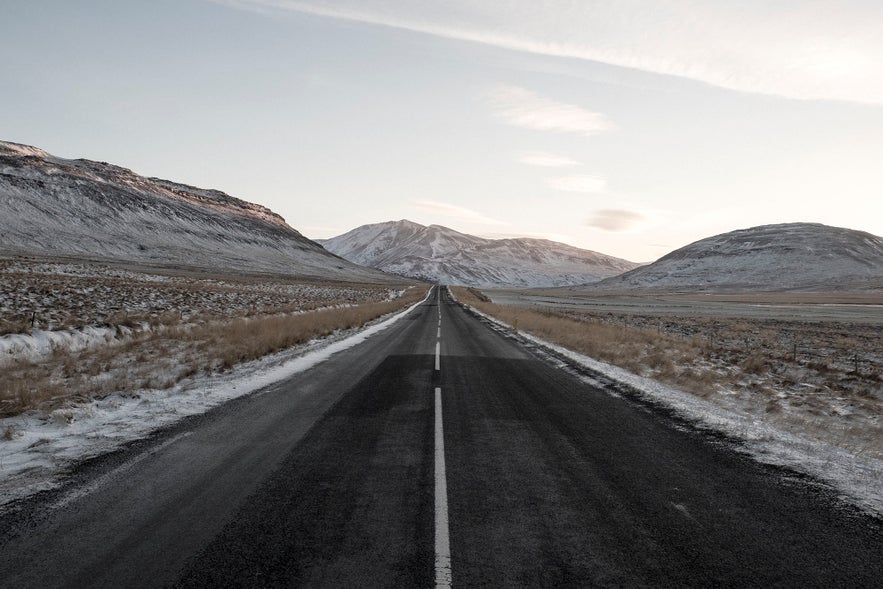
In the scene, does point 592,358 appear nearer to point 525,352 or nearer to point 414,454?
point 525,352

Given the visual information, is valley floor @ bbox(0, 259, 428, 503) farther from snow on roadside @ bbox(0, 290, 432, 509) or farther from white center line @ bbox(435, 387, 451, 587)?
white center line @ bbox(435, 387, 451, 587)

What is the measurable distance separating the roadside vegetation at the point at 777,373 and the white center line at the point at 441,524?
6.03m

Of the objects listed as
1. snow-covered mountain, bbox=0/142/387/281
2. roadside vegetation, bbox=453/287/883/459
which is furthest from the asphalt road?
snow-covered mountain, bbox=0/142/387/281

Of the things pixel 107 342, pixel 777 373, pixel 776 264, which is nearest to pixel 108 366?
pixel 107 342

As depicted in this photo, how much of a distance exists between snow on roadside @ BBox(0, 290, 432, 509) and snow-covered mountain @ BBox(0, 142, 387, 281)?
311 feet

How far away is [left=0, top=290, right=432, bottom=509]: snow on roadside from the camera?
488 cm

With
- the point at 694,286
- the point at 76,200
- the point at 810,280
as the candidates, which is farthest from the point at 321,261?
the point at 810,280

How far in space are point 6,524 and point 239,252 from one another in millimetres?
150454

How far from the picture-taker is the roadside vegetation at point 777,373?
27.4 ft

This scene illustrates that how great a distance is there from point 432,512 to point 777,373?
42.6 feet

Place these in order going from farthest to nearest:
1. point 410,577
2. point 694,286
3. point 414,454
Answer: point 694,286, point 414,454, point 410,577

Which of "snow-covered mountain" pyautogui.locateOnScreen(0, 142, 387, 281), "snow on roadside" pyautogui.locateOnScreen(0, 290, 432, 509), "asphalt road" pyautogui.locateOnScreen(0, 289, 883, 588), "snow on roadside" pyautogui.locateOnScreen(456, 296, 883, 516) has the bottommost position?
"snow on roadside" pyautogui.locateOnScreen(0, 290, 432, 509)

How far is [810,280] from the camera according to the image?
5492 inches

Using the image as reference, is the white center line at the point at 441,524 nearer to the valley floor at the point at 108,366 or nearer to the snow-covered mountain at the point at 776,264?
the valley floor at the point at 108,366
